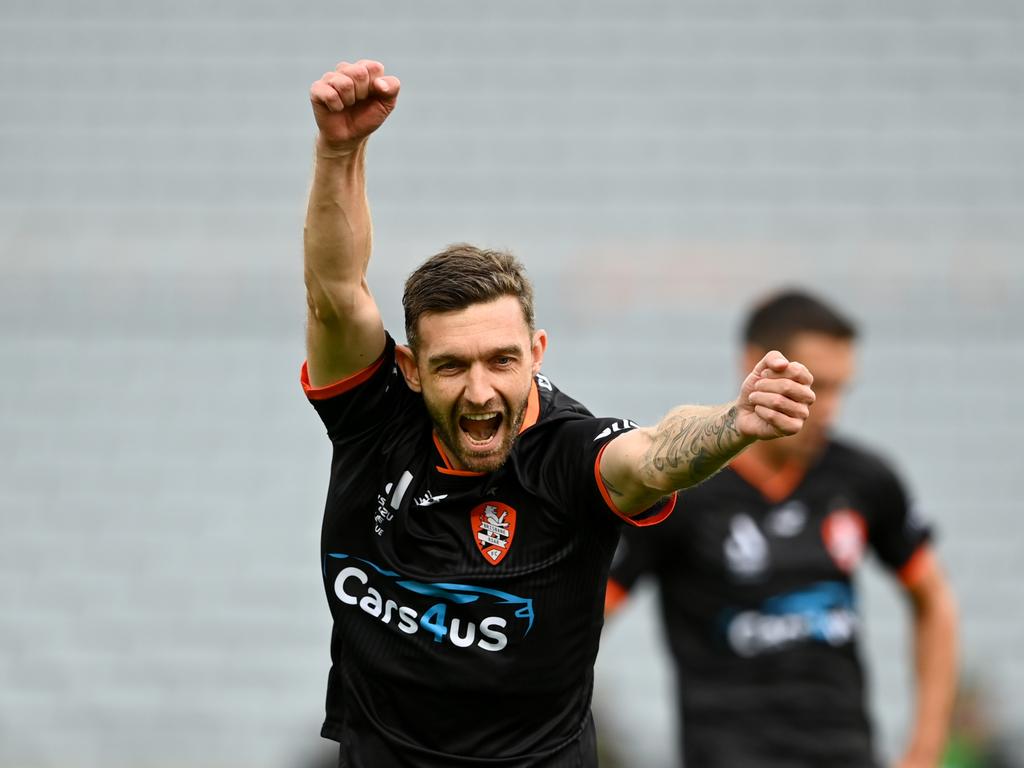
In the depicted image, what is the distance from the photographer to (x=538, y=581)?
12.4ft

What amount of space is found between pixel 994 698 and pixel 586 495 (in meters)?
5.37

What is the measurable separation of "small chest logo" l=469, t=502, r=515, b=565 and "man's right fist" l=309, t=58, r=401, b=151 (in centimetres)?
90

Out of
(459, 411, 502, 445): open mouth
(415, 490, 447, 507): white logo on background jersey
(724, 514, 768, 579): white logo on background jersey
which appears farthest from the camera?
(724, 514, 768, 579): white logo on background jersey

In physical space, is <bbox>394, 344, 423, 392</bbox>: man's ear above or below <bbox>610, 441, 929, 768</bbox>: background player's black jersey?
above

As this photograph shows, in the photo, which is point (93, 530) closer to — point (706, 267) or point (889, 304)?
point (706, 267)

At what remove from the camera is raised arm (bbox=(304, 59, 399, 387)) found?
3.63 metres

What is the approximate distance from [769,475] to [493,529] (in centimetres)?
269

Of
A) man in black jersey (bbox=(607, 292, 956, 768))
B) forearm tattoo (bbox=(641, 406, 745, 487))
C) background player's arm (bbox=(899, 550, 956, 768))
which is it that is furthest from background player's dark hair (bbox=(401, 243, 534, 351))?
background player's arm (bbox=(899, 550, 956, 768))

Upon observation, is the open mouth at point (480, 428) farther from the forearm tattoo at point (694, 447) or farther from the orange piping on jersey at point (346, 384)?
the forearm tattoo at point (694, 447)

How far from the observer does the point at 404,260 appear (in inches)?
449

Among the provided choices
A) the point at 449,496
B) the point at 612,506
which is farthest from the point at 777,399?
the point at 449,496

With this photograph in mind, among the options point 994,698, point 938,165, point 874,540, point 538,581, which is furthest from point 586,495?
point 938,165

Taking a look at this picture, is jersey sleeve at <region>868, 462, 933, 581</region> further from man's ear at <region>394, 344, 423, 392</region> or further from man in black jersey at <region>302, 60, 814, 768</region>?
man's ear at <region>394, 344, 423, 392</region>

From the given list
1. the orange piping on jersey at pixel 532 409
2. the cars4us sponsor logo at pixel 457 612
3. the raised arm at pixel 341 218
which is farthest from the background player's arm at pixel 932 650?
the raised arm at pixel 341 218
